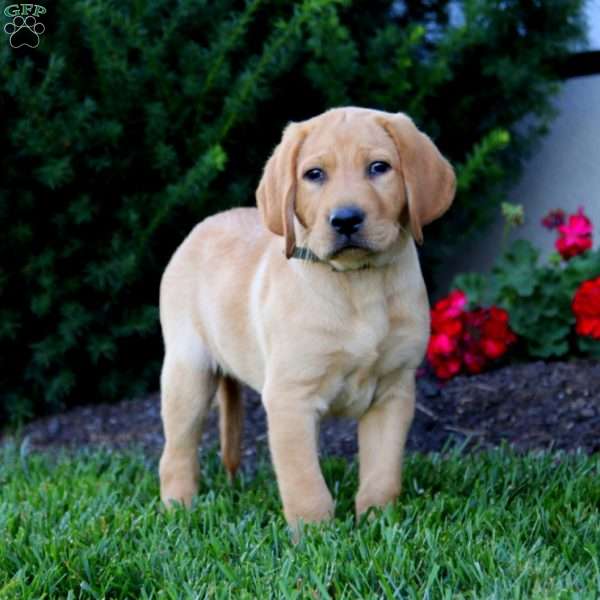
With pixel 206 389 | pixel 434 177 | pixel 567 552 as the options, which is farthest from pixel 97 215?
pixel 567 552

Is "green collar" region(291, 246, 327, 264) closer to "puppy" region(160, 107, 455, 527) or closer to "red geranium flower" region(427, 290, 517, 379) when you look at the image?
"puppy" region(160, 107, 455, 527)

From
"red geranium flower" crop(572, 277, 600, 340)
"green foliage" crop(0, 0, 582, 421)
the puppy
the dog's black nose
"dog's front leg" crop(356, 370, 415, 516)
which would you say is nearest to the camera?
the dog's black nose

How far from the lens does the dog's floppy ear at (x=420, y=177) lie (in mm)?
3375

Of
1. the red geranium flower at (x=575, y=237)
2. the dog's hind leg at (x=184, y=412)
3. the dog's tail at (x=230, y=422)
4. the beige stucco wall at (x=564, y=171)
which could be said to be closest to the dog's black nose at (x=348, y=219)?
the dog's hind leg at (x=184, y=412)

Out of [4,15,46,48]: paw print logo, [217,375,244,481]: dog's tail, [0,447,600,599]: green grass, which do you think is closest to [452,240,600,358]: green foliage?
[0,447,600,599]: green grass

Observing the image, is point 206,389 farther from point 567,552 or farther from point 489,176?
point 489,176

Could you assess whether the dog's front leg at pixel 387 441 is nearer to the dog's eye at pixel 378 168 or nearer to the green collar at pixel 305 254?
the green collar at pixel 305 254

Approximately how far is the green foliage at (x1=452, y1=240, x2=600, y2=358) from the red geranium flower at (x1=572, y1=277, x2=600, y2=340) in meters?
0.23

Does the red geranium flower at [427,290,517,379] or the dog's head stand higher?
the dog's head

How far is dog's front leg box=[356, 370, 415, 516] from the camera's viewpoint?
3.66 metres

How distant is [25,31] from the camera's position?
5578 mm

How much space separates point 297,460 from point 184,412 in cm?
83

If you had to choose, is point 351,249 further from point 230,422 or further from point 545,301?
point 545,301

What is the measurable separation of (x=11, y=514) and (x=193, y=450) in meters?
0.78
